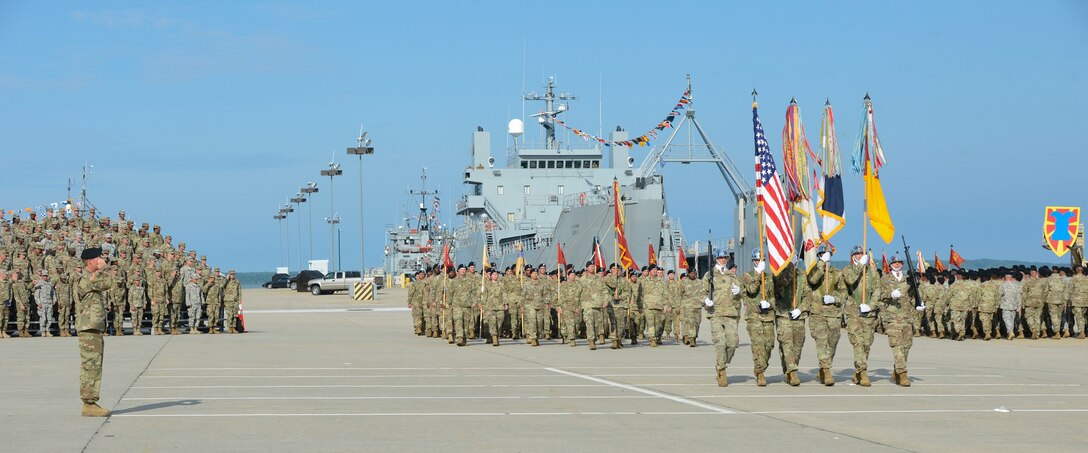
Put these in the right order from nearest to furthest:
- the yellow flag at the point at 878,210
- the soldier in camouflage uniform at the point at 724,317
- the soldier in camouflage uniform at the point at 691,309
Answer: the soldier in camouflage uniform at the point at 724,317 < the yellow flag at the point at 878,210 < the soldier in camouflage uniform at the point at 691,309

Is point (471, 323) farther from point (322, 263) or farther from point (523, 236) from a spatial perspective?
point (322, 263)

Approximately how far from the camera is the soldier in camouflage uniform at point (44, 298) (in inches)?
982

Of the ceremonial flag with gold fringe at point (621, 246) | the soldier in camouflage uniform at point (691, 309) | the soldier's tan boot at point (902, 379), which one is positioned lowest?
the soldier's tan boot at point (902, 379)

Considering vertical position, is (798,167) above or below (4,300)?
above

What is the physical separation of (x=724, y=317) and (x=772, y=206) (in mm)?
1554

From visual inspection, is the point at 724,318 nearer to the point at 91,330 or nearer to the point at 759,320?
the point at 759,320

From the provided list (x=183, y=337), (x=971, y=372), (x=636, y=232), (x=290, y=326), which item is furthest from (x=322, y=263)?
(x=971, y=372)

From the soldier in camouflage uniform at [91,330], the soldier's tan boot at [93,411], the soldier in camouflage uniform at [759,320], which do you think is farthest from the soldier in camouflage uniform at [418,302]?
the soldier's tan boot at [93,411]

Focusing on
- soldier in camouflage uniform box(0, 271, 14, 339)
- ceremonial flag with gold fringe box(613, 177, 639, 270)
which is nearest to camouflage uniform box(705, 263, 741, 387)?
ceremonial flag with gold fringe box(613, 177, 639, 270)

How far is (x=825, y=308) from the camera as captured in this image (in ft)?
45.9

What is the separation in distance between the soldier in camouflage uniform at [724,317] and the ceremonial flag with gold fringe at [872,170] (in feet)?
6.99

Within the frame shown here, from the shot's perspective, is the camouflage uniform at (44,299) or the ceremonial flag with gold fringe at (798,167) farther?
the camouflage uniform at (44,299)

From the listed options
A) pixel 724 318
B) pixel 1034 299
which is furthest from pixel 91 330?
pixel 1034 299

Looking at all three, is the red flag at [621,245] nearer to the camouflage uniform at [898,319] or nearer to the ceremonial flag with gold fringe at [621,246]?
the ceremonial flag with gold fringe at [621,246]
